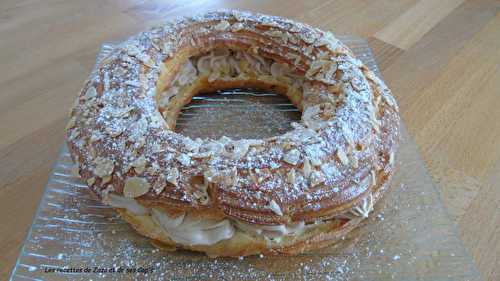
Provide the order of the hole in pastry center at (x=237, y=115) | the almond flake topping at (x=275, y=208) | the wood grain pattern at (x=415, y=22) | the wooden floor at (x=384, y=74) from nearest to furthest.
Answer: the almond flake topping at (x=275, y=208)
the wooden floor at (x=384, y=74)
the hole in pastry center at (x=237, y=115)
the wood grain pattern at (x=415, y=22)

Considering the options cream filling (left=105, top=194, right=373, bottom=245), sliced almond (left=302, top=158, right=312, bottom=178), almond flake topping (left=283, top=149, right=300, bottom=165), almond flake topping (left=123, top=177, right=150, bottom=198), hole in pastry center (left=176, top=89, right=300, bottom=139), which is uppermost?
almond flake topping (left=283, top=149, right=300, bottom=165)

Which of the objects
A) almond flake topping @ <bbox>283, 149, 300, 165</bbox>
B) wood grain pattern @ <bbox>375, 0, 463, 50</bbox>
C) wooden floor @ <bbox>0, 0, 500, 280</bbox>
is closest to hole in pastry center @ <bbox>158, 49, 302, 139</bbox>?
almond flake topping @ <bbox>283, 149, 300, 165</bbox>

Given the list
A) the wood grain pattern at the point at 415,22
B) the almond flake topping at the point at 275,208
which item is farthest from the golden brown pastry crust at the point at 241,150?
the wood grain pattern at the point at 415,22

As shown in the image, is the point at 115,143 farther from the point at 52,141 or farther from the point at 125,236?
the point at 52,141

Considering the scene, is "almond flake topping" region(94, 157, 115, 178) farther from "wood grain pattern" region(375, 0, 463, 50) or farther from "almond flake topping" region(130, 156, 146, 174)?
"wood grain pattern" region(375, 0, 463, 50)

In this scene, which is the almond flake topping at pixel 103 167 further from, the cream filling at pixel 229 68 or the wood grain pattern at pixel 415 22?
the wood grain pattern at pixel 415 22

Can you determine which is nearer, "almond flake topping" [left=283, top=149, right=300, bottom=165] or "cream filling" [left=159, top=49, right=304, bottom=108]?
"almond flake topping" [left=283, top=149, right=300, bottom=165]

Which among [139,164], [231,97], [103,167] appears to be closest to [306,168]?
[139,164]
